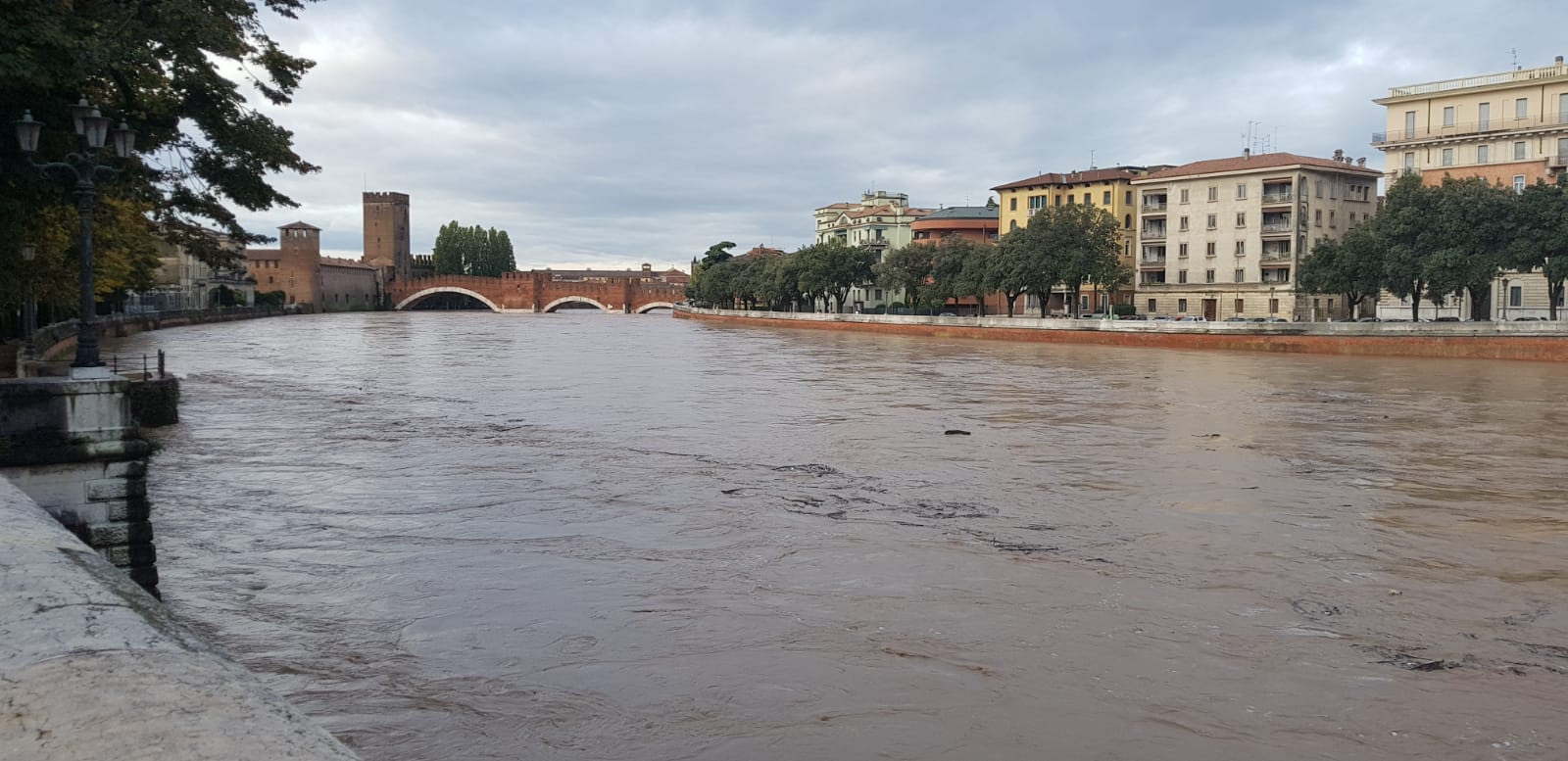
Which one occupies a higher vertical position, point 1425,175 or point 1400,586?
point 1425,175

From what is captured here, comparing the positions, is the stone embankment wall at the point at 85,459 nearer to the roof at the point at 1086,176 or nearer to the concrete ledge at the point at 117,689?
the concrete ledge at the point at 117,689

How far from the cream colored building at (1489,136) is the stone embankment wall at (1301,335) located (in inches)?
539

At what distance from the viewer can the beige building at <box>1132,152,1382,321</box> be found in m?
71.3

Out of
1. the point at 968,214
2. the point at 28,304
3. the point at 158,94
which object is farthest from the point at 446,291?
the point at 158,94

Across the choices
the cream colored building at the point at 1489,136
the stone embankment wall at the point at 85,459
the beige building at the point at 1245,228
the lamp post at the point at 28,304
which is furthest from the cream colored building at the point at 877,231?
the stone embankment wall at the point at 85,459

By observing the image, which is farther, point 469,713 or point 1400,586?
point 1400,586

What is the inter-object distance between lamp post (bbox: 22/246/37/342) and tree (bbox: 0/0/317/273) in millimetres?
4635

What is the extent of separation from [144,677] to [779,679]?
3.96m

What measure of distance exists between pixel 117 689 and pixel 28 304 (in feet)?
129

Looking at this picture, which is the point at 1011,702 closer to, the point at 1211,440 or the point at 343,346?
the point at 1211,440

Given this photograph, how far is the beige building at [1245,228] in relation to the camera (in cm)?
7131

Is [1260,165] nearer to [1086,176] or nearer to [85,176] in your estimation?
[1086,176]

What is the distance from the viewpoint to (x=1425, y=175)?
6481 cm

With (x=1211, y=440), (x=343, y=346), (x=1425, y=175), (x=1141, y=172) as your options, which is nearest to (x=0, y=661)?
(x=1211, y=440)
